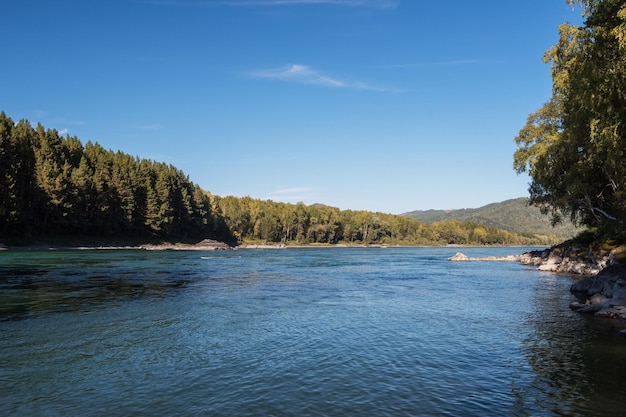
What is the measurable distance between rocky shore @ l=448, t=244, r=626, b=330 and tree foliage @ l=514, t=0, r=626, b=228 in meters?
4.44

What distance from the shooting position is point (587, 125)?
31.4 metres

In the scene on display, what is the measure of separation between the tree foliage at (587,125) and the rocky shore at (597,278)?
4.44m

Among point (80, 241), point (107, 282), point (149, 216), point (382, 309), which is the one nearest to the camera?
point (382, 309)

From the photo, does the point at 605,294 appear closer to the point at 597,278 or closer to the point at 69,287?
the point at 597,278

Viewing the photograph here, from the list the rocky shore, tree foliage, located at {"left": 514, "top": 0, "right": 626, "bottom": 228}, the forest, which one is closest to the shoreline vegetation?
the rocky shore

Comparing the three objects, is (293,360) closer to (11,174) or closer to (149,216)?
(11,174)

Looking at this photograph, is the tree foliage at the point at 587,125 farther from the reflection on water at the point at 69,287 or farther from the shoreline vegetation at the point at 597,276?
the reflection on water at the point at 69,287

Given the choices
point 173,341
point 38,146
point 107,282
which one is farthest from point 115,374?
point 38,146

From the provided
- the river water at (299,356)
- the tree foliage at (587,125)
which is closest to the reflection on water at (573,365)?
the river water at (299,356)

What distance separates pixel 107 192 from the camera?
403ft

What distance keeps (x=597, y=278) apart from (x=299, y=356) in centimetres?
3080

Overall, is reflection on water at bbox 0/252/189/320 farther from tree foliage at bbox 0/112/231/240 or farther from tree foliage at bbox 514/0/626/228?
tree foliage at bbox 0/112/231/240

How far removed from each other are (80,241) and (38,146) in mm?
28196

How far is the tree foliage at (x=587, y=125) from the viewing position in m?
22.2
